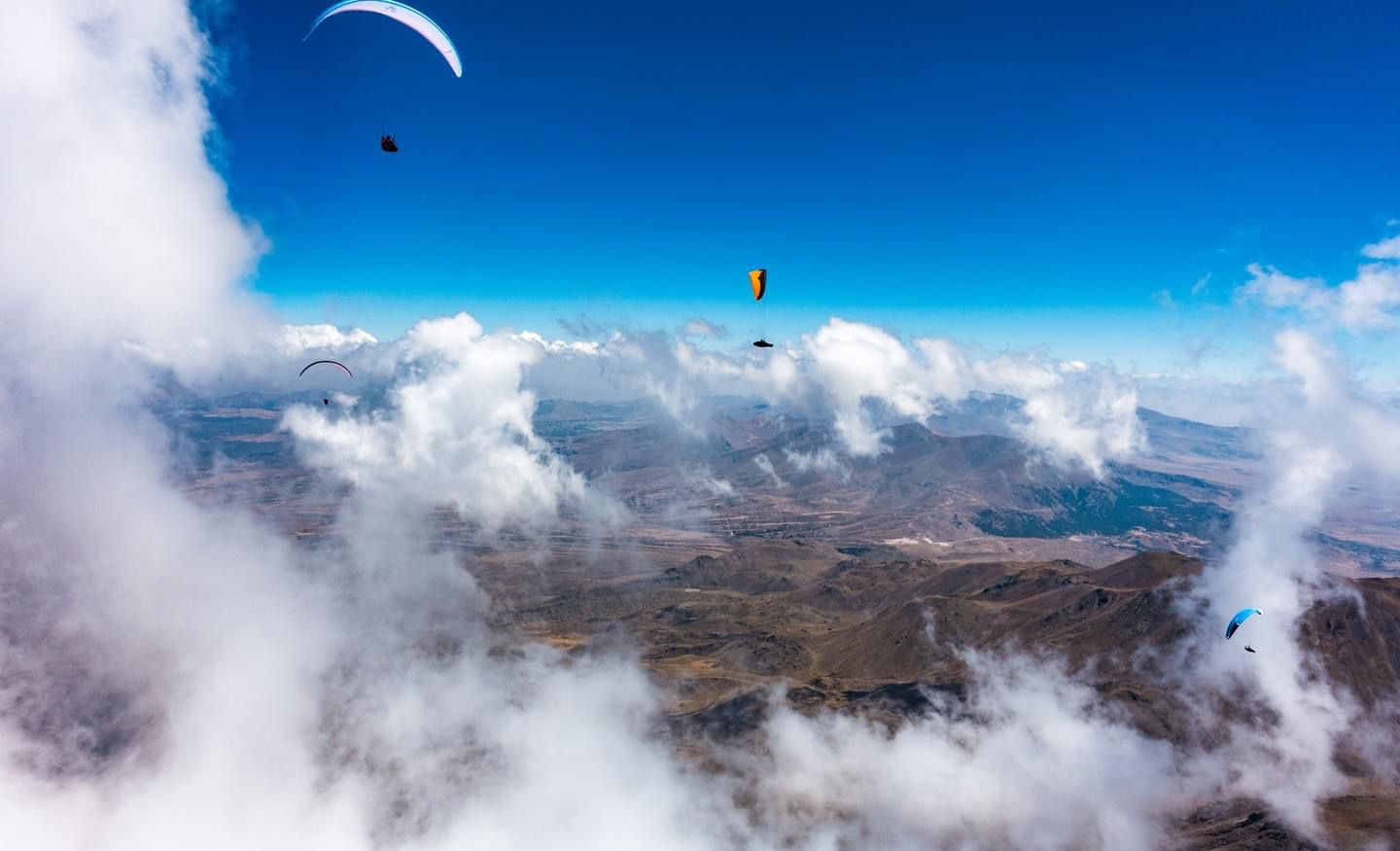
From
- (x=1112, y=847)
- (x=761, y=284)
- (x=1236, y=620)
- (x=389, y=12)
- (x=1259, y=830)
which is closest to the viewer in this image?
(x=389, y=12)

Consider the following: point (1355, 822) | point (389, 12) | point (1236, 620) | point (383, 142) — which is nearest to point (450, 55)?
point (389, 12)

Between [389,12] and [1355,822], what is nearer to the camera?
[389,12]

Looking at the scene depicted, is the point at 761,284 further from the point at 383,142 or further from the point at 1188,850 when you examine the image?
the point at 1188,850

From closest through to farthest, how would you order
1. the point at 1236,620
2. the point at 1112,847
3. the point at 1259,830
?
the point at 1236,620 → the point at 1259,830 → the point at 1112,847

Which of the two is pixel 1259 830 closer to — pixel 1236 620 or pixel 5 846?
pixel 1236 620

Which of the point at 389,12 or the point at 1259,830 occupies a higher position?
the point at 389,12

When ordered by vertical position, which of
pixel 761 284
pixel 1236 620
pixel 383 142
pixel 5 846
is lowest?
pixel 5 846

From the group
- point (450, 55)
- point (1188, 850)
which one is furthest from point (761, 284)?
point (1188, 850)

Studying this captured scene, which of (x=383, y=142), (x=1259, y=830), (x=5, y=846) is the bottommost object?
(x=5, y=846)

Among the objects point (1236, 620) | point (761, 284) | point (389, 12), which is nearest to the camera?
point (389, 12)
